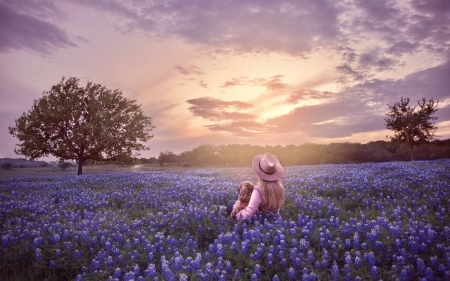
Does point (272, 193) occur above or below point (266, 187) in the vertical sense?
below

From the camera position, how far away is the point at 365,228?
564 cm

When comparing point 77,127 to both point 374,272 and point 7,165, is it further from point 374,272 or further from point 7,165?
point 374,272

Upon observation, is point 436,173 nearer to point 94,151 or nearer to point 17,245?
point 17,245

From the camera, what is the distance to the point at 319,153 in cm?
4088

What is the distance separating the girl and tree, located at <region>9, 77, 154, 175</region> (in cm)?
2204

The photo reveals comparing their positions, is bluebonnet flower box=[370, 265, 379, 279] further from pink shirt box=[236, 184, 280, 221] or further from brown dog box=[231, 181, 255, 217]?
brown dog box=[231, 181, 255, 217]

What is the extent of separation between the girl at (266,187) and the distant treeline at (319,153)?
3102cm

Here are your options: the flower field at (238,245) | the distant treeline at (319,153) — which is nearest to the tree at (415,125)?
the distant treeline at (319,153)

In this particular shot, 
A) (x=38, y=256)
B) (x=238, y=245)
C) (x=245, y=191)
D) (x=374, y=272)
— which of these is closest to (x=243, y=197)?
(x=245, y=191)

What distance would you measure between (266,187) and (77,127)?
2457 cm

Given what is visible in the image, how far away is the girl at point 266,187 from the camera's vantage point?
6.29 meters

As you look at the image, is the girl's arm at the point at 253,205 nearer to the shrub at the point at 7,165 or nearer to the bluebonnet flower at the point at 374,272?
the bluebonnet flower at the point at 374,272

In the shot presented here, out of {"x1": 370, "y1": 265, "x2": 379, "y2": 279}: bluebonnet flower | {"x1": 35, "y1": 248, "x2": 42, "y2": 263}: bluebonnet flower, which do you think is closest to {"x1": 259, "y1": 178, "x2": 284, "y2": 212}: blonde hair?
{"x1": 370, "y1": 265, "x2": 379, "y2": 279}: bluebonnet flower

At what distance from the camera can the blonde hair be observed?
636 cm
